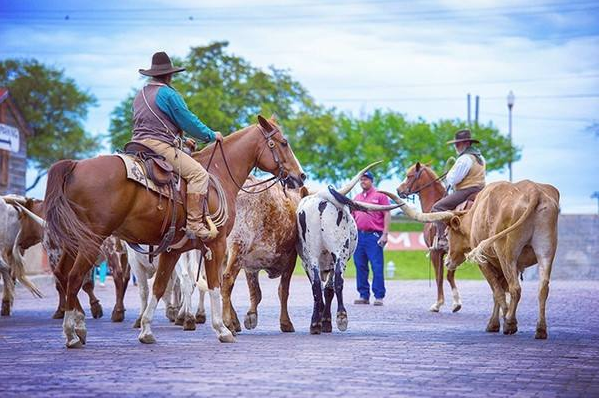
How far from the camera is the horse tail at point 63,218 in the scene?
37.4 feet

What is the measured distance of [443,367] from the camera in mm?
9852

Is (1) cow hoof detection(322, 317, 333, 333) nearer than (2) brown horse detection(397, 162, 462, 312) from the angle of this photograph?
Yes

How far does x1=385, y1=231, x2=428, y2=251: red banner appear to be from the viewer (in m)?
54.9

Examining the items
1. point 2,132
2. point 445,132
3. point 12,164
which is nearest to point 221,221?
point 2,132

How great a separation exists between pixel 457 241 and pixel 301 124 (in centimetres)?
5736

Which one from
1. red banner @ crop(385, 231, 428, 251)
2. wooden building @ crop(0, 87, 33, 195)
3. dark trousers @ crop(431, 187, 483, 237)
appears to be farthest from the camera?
red banner @ crop(385, 231, 428, 251)

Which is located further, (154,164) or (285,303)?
(285,303)

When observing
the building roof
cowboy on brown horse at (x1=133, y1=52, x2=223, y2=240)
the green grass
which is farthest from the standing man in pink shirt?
the building roof

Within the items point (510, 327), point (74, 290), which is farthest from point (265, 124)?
point (510, 327)

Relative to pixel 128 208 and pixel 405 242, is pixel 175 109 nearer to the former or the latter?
pixel 128 208

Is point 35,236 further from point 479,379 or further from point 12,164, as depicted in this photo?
point 12,164

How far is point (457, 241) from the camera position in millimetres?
16578

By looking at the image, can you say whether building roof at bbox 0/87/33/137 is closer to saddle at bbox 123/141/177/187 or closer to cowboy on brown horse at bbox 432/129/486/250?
cowboy on brown horse at bbox 432/129/486/250

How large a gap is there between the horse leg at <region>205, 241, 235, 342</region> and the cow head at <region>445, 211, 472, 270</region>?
183 inches
